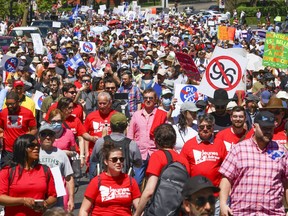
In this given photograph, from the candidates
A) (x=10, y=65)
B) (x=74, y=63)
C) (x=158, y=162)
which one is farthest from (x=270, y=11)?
(x=158, y=162)

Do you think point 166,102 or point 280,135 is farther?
point 166,102

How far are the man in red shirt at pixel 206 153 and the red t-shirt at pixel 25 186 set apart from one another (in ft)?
5.24

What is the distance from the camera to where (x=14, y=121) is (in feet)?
39.1

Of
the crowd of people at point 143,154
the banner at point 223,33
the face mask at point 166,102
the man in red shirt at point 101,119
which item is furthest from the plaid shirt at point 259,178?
the banner at point 223,33

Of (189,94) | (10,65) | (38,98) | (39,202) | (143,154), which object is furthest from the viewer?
(10,65)

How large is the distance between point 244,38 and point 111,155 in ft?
102

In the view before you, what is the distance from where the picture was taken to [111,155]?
27.2ft

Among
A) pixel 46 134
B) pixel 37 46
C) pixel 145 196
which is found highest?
pixel 46 134

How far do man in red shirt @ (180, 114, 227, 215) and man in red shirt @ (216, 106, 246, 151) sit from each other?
1.76 feet

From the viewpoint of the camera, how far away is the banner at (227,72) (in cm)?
1334

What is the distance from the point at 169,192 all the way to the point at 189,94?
24.1 ft

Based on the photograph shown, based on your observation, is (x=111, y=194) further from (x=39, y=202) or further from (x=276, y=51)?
(x=276, y=51)

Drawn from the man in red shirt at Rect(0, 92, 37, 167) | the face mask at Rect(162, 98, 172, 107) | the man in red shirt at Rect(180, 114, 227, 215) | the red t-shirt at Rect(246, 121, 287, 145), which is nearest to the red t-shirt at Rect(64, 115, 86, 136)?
the man in red shirt at Rect(0, 92, 37, 167)

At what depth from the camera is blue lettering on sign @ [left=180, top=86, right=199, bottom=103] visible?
15.2m
